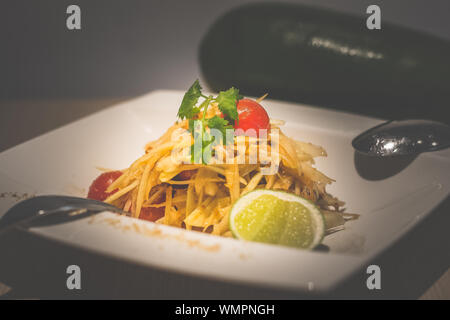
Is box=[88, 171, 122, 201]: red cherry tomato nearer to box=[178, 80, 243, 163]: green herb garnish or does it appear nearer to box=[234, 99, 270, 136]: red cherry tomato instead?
box=[178, 80, 243, 163]: green herb garnish

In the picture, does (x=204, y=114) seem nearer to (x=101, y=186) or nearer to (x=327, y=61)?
(x=101, y=186)

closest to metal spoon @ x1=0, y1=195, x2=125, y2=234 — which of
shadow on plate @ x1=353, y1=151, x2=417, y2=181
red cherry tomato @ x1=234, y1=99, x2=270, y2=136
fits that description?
red cherry tomato @ x1=234, y1=99, x2=270, y2=136

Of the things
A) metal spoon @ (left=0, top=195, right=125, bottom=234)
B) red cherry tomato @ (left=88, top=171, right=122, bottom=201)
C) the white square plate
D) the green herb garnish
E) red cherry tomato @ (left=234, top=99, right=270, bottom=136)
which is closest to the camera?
the white square plate

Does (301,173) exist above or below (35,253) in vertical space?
above

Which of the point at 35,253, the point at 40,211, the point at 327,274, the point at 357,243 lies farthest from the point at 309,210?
the point at 35,253

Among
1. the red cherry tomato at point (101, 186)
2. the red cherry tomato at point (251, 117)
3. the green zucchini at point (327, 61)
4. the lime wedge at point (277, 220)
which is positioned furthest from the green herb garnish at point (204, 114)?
the green zucchini at point (327, 61)

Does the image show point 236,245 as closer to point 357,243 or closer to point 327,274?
point 327,274

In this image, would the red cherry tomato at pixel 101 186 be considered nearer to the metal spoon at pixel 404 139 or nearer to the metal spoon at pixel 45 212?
the metal spoon at pixel 45 212
